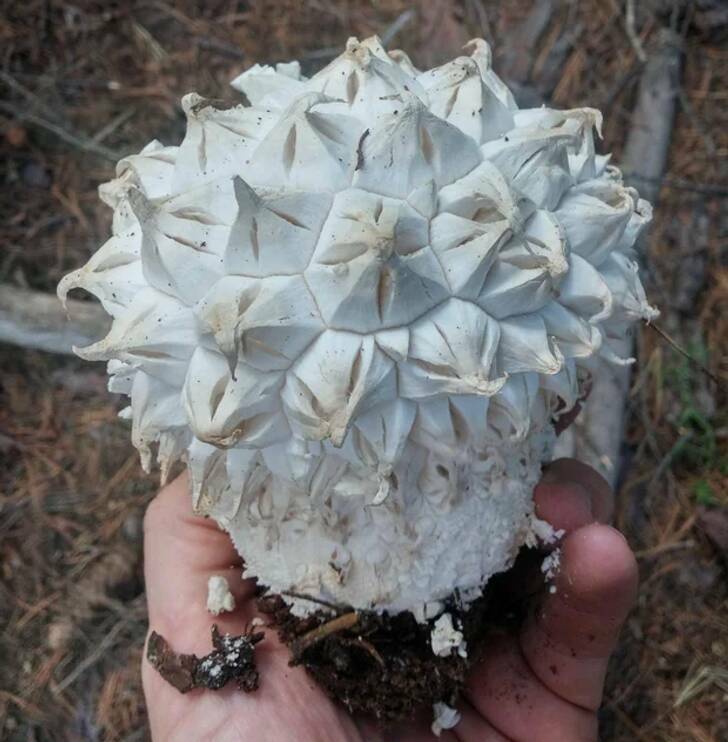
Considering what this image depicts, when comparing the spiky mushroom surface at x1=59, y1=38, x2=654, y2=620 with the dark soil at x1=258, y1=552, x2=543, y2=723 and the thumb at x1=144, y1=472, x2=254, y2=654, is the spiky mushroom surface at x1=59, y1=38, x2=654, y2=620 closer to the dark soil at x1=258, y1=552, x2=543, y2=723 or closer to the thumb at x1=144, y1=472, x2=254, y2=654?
the dark soil at x1=258, y1=552, x2=543, y2=723

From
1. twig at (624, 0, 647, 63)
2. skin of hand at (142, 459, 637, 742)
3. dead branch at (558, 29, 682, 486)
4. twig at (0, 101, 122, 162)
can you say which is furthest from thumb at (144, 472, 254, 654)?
twig at (624, 0, 647, 63)

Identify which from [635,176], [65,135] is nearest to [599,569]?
[635,176]

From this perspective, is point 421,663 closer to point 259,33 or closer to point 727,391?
point 727,391

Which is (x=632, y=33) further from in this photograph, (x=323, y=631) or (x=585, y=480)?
(x=323, y=631)

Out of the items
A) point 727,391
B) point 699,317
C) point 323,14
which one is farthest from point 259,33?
point 727,391

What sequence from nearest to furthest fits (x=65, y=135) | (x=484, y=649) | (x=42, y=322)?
(x=484, y=649)
(x=42, y=322)
(x=65, y=135)

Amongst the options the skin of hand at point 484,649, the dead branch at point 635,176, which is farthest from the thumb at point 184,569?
the dead branch at point 635,176

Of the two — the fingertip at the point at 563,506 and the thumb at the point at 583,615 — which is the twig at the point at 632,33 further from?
the thumb at the point at 583,615
